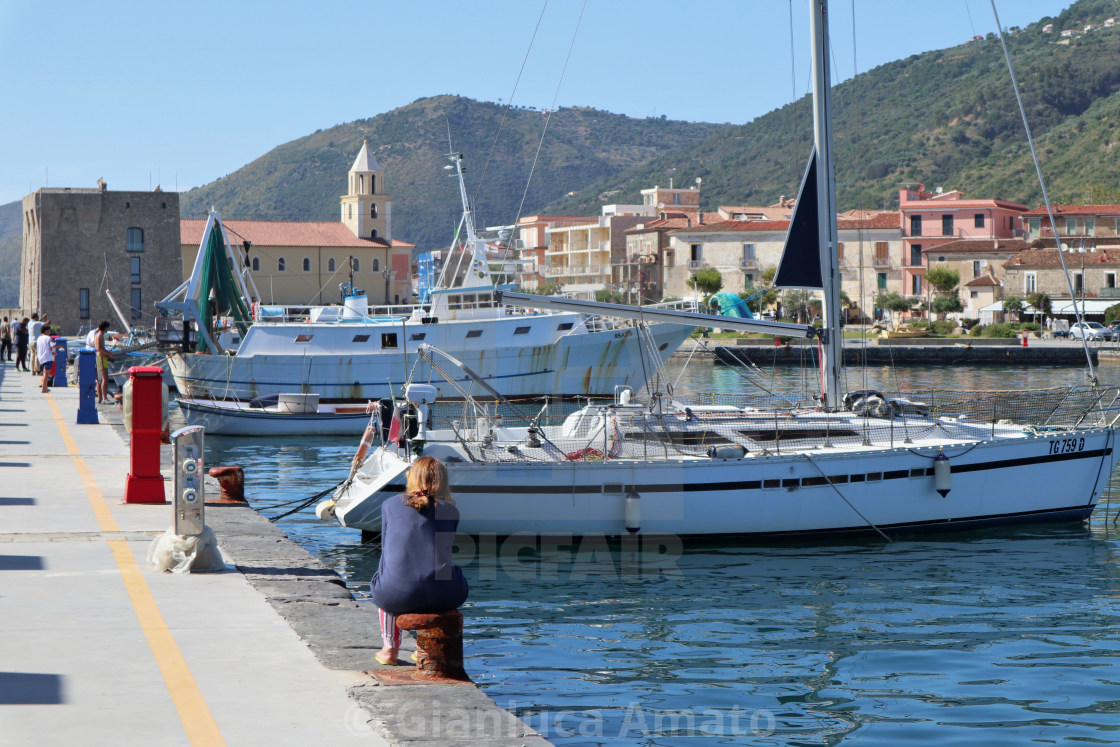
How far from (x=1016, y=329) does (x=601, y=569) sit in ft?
211

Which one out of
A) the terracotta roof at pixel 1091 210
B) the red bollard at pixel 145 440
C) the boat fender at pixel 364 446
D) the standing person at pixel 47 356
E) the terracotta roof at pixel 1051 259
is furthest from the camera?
the terracotta roof at pixel 1091 210

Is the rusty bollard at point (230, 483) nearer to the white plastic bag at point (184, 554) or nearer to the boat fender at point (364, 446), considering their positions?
the boat fender at point (364, 446)

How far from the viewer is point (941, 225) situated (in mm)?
93562

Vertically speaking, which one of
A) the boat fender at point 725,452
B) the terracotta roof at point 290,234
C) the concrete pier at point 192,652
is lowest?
the concrete pier at point 192,652

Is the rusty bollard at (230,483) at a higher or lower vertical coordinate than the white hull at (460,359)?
lower

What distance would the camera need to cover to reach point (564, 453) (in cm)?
1417

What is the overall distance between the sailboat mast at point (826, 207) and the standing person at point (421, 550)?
10601 mm

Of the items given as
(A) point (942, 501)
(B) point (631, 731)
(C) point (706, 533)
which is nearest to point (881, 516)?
(A) point (942, 501)

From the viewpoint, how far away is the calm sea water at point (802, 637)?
8.17m

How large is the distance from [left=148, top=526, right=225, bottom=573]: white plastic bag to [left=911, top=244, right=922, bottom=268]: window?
8867cm

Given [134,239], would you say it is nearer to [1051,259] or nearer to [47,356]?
[47,356]

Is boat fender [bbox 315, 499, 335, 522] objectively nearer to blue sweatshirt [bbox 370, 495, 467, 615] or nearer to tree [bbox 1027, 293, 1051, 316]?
blue sweatshirt [bbox 370, 495, 467, 615]

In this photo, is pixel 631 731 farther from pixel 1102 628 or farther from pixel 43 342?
pixel 43 342

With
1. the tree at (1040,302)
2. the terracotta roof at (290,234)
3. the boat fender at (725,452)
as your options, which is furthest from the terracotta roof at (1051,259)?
the boat fender at (725,452)
